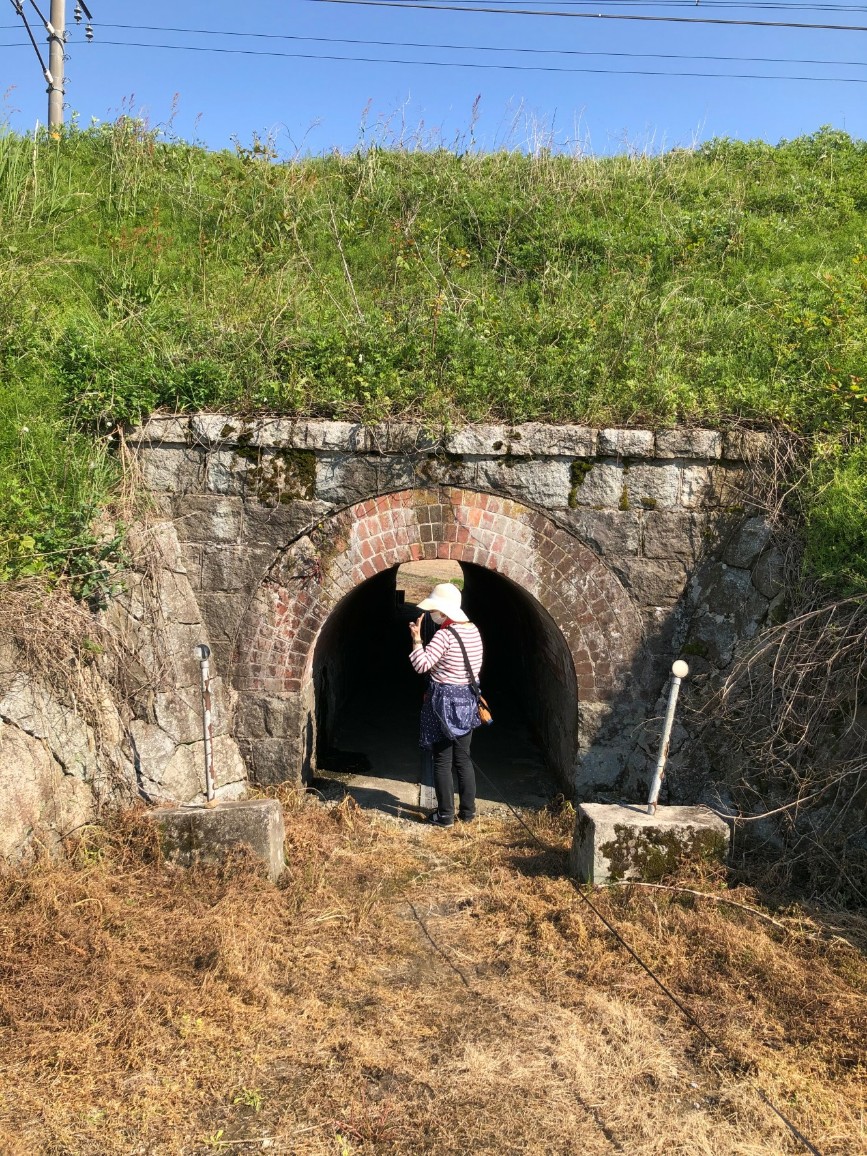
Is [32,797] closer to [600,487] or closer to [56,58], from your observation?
[600,487]

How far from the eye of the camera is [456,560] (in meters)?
6.63

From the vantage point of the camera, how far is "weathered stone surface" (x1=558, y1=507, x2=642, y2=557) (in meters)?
6.55

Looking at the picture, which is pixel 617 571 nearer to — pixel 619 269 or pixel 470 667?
pixel 470 667

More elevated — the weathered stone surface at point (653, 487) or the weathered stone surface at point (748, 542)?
the weathered stone surface at point (653, 487)

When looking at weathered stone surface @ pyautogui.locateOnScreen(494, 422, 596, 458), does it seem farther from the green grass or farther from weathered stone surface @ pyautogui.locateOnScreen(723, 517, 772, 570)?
weathered stone surface @ pyautogui.locateOnScreen(723, 517, 772, 570)

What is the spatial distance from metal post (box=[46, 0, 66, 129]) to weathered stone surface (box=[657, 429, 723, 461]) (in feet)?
34.5

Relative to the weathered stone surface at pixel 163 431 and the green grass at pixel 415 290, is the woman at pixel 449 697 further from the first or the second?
the weathered stone surface at pixel 163 431

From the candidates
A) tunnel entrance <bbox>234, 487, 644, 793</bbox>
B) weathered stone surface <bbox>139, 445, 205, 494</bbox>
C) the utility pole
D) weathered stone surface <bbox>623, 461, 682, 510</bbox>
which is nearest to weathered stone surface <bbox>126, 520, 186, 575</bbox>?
weathered stone surface <bbox>139, 445, 205, 494</bbox>

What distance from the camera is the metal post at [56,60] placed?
12.3m

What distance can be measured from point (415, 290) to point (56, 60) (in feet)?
27.1

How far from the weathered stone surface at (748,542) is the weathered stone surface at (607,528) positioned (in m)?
0.70

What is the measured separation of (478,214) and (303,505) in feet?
16.4

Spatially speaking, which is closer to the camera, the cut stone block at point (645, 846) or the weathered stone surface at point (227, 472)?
the cut stone block at point (645, 846)

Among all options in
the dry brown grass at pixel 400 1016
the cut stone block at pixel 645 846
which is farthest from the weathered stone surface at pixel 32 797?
the cut stone block at pixel 645 846
